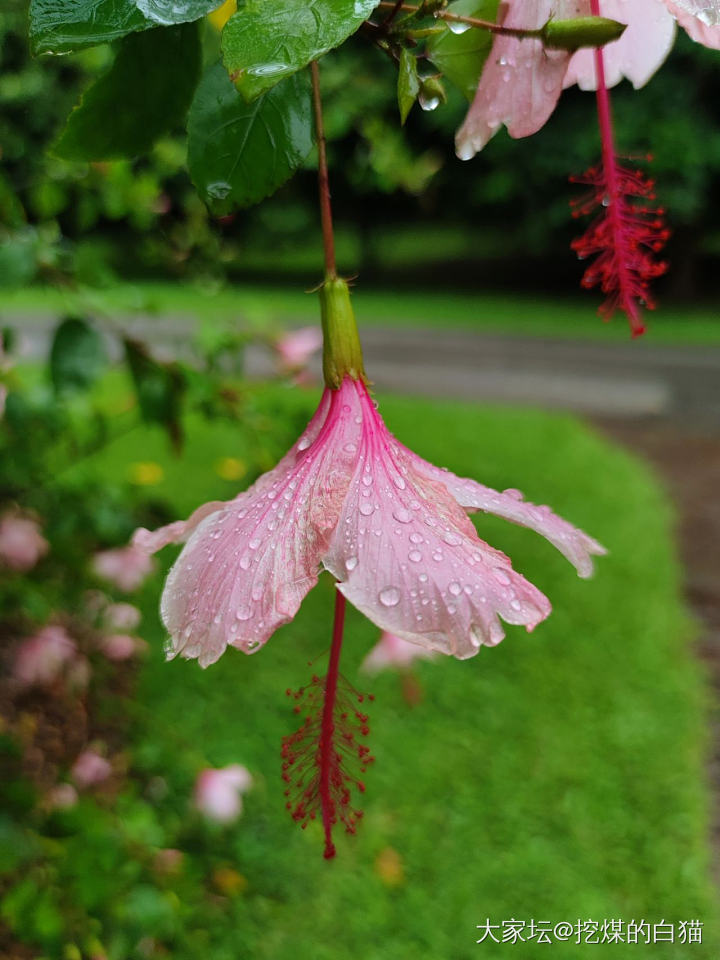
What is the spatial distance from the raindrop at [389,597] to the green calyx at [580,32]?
0.22 meters

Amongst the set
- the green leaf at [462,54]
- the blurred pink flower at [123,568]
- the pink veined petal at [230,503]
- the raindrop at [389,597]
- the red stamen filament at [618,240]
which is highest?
the green leaf at [462,54]

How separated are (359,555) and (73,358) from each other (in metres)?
0.79

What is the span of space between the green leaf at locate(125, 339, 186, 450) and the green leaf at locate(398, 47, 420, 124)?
0.74 meters

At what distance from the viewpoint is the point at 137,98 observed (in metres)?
0.44

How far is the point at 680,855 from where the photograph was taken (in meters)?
1.76

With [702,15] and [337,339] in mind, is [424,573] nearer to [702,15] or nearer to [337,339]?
[337,339]

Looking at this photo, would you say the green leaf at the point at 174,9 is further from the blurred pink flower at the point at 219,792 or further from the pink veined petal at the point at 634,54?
the blurred pink flower at the point at 219,792

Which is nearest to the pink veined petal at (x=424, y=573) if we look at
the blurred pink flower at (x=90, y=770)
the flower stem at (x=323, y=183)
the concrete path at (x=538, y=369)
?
the flower stem at (x=323, y=183)

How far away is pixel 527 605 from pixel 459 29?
242 mm

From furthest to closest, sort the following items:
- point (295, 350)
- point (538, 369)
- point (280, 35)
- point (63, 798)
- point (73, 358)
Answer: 1. point (538, 369)
2. point (295, 350)
3. point (63, 798)
4. point (73, 358)
5. point (280, 35)

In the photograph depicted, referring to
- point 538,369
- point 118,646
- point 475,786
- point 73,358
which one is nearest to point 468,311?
point 538,369

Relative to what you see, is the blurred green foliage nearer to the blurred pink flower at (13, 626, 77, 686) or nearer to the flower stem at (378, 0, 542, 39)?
the flower stem at (378, 0, 542, 39)

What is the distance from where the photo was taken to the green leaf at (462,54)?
0.40 meters

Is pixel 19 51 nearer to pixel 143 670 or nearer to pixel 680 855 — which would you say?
pixel 143 670
